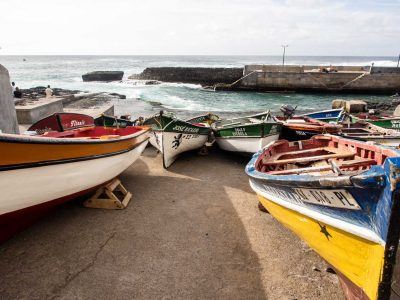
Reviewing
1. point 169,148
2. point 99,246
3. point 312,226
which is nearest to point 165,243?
point 99,246

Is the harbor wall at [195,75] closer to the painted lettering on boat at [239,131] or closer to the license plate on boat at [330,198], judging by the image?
the painted lettering on boat at [239,131]

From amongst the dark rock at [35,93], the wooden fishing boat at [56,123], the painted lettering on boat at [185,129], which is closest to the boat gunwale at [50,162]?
the wooden fishing boat at [56,123]

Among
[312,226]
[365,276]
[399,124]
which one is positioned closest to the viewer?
[365,276]

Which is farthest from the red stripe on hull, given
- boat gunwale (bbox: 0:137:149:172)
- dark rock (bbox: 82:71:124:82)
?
dark rock (bbox: 82:71:124:82)

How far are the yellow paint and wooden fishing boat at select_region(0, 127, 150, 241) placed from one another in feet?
11.2

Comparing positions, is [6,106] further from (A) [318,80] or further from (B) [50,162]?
(A) [318,80]

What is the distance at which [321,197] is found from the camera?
9.92 ft

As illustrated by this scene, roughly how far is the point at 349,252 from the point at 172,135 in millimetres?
5980

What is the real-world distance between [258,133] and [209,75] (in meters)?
41.8

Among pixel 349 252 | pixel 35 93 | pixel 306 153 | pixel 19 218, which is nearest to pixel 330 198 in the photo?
pixel 349 252

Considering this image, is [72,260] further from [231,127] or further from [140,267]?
[231,127]

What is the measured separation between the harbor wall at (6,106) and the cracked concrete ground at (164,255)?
3047mm

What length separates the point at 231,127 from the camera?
905cm

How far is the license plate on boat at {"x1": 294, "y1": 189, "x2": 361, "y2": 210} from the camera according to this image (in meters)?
2.70
